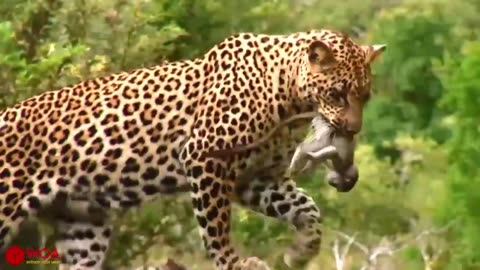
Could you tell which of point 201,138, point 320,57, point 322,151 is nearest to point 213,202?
point 201,138

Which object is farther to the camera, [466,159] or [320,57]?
[466,159]

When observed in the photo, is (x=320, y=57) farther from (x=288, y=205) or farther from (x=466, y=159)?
(x=466, y=159)

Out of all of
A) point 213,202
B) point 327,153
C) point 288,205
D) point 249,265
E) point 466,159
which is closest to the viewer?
point 327,153

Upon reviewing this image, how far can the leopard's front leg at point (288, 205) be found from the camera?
335 inches

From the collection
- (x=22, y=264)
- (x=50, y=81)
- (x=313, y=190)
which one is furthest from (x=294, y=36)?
(x=313, y=190)

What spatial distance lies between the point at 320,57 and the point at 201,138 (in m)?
0.79

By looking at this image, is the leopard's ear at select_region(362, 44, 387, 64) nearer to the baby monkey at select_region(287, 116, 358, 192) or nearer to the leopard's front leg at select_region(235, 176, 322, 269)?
the baby monkey at select_region(287, 116, 358, 192)

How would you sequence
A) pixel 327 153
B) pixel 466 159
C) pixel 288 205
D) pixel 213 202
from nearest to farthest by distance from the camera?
1. pixel 327 153
2. pixel 213 202
3. pixel 288 205
4. pixel 466 159

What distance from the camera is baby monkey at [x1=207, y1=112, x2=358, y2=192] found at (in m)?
8.04

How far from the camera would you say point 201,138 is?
27.0 ft

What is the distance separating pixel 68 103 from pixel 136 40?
210 inches

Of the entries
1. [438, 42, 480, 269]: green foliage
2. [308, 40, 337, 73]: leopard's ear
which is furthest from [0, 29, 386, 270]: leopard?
[438, 42, 480, 269]: green foliage

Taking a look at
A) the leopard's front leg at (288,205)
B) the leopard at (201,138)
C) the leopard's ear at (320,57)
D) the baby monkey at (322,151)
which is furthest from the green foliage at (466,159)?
the leopard's ear at (320,57)

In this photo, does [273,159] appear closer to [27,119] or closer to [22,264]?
[27,119]
